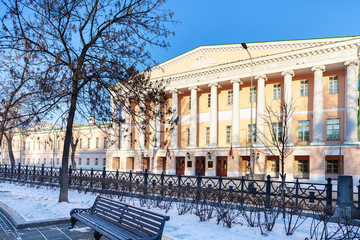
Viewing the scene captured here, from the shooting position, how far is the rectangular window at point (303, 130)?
32894 mm

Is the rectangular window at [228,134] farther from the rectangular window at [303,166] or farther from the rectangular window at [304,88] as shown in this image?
the rectangular window at [304,88]

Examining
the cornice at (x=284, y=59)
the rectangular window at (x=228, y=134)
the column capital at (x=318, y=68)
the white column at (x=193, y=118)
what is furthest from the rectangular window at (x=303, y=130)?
the white column at (x=193, y=118)

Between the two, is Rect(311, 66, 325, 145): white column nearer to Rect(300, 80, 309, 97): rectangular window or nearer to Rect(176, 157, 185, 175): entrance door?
Rect(300, 80, 309, 97): rectangular window

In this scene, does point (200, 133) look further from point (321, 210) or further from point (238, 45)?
point (321, 210)

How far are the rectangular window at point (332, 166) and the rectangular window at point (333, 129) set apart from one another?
2370 mm

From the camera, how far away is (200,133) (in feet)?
135

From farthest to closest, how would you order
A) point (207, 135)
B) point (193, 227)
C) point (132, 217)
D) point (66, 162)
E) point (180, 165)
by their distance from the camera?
1. point (180, 165)
2. point (207, 135)
3. point (66, 162)
4. point (193, 227)
5. point (132, 217)

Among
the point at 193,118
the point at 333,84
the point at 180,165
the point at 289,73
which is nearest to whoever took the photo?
the point at 333,84

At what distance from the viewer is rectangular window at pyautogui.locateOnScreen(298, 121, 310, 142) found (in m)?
32.9

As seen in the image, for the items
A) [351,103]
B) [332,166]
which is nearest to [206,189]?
[351,103]

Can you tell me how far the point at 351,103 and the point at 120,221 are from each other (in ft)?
95.6

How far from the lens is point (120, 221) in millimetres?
6066

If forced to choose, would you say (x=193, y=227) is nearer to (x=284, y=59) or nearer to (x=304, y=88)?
(x=284, y=59)

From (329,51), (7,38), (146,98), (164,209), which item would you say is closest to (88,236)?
(164,209)
